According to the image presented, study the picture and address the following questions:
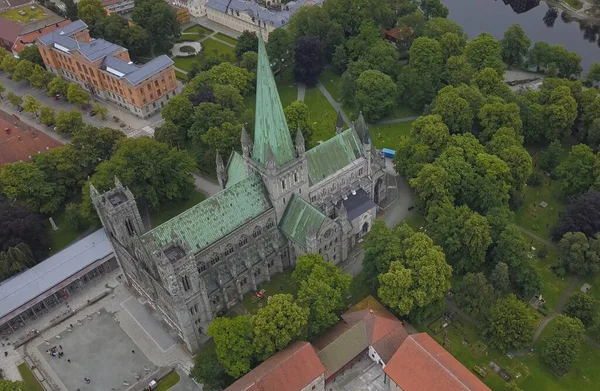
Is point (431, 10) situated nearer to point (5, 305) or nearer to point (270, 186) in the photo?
point (270, 186)

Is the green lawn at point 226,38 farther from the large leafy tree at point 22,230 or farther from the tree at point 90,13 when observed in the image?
the large leafy tree at point 22,230

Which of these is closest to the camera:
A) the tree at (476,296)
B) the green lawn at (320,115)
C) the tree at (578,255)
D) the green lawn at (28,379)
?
the green lawn at (28,379)

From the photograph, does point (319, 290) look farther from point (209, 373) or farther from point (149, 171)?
point (149, 171)

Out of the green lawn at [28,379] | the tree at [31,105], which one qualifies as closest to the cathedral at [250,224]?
the green lawn at [28,379]

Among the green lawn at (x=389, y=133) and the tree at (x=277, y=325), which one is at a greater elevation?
the tree at (x=277, y=325)

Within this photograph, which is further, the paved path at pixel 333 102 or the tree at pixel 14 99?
the tree at pixel 14 99

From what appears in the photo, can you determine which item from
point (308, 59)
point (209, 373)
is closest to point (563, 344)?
point (209, 373)
